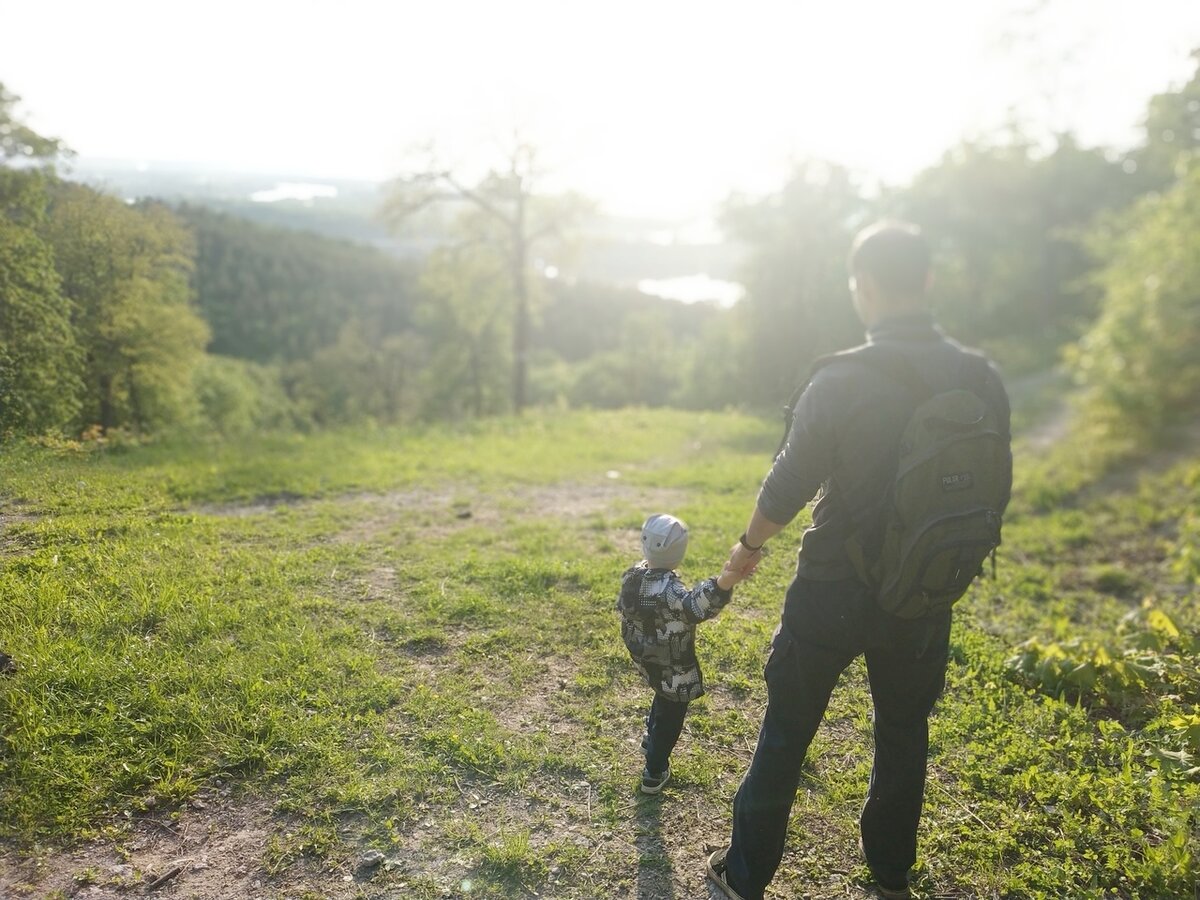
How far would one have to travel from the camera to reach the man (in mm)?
2520

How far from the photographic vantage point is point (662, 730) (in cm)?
343

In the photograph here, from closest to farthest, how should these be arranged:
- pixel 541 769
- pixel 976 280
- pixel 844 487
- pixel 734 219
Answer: pixel 844 487 → pixel 541 769 → pixel 734 219 → pixel 976 280

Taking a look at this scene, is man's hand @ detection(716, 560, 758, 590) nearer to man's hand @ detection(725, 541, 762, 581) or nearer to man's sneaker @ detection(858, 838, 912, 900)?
man's hand @ detection(725, 541, 762, 581)

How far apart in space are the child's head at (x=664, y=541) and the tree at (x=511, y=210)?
16.7 metres

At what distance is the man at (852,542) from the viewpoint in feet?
8.27

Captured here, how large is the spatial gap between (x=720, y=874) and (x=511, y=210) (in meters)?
18.8

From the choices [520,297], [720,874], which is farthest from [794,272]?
[720,874]

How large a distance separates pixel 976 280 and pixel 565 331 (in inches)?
1770

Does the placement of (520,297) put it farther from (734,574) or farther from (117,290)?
(734,574)

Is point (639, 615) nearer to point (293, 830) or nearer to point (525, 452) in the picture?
point (293, 830)

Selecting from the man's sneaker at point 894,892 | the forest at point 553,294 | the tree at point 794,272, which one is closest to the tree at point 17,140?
the forest at point 553,294

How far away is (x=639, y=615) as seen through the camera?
3.25 meters

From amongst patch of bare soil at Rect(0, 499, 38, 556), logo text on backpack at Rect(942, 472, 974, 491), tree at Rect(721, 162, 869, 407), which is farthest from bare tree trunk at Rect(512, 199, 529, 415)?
logo text on backpack at Rect(942, 472, 974, 491)

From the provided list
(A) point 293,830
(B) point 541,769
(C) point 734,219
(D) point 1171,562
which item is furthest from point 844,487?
(C) point 734,219
